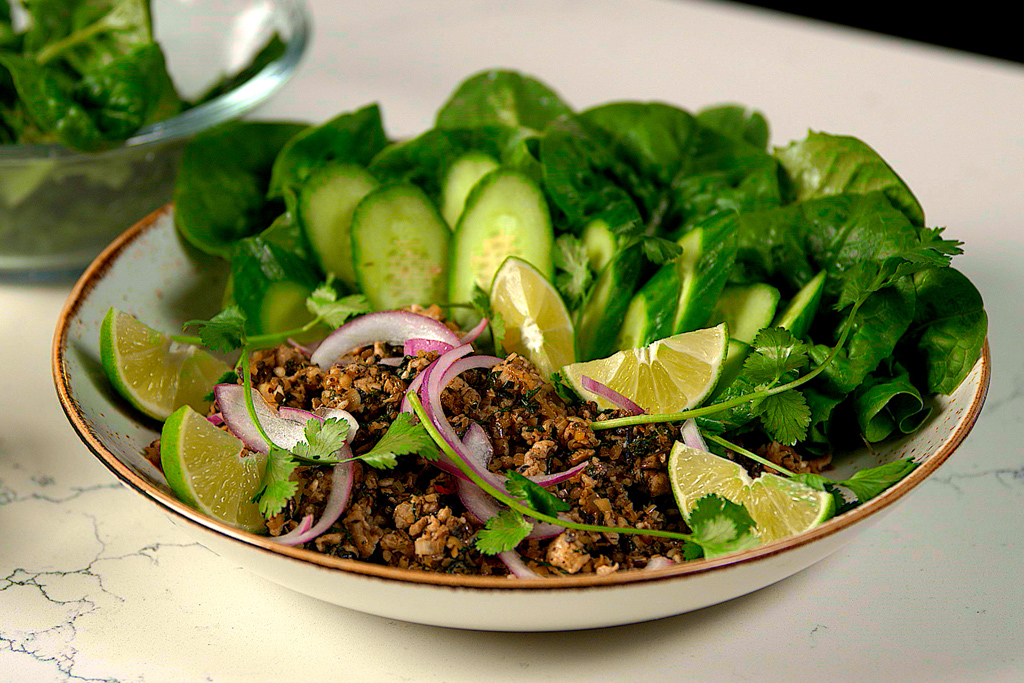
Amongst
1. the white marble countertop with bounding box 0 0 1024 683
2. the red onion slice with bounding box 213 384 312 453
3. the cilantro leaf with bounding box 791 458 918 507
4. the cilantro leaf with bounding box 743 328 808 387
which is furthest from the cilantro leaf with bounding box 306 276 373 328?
the cilantro leaf with bounding box 791 458 918 507

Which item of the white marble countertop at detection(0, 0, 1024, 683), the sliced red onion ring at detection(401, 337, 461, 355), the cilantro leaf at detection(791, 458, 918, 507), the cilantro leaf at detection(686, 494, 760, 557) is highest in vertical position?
the cilantro leaf at detection(791, 458, 918, 507)

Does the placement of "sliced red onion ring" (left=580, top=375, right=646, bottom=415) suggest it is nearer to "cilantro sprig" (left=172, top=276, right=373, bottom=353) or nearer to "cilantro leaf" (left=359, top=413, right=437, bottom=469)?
"cilantro leaf" (left=359, top=413, right=437, bottom=469)

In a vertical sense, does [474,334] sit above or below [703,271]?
below

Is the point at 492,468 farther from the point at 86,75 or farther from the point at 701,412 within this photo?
A: the point at 86,75

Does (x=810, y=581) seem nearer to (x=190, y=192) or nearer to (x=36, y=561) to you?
(x=36, y=561)

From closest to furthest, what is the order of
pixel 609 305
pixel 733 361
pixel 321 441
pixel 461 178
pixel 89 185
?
1. pixel 321 441
2. pixel 733 361
3. pixel 609 305
4. pixel 461 178
5. pixel 89 185

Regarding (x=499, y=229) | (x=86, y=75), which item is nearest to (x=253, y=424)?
(x=499, y=229)

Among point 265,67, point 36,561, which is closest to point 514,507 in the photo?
point 36,561
